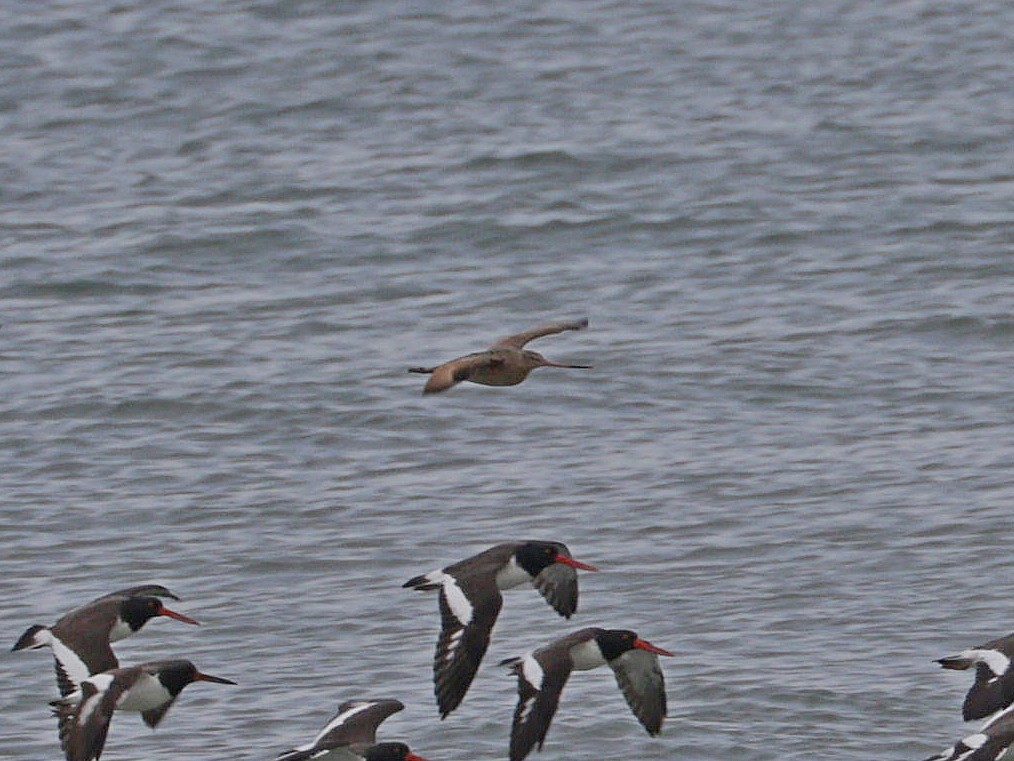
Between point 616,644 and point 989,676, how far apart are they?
53.1 inches

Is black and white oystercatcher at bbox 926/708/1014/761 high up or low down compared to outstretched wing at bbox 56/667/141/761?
down

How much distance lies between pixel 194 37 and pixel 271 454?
1178cm

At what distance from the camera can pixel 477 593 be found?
354 inches

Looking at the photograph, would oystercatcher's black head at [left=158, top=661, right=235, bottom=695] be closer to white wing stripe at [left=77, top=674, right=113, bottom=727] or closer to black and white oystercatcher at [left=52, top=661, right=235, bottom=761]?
black and white oystercatcher at [left=52, top=661, right=235, bottom=761]

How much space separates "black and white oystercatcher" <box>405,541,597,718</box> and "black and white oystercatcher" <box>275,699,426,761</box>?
0.25 meters

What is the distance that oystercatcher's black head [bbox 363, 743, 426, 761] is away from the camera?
8234mm

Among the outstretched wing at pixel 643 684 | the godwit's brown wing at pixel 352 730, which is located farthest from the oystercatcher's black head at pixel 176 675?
the outstretched wing at pixel 643 684

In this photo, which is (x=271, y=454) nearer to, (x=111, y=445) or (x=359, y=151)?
(x=111, y=445)

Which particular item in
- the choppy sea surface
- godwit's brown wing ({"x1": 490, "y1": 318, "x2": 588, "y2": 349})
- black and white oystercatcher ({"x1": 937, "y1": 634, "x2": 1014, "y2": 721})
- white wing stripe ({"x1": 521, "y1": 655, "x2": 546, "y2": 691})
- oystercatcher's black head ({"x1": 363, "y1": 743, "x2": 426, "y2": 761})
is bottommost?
the choppy sea surface

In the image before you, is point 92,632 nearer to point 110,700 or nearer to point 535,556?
point 110,700

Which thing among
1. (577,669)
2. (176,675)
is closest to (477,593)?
(577,669)

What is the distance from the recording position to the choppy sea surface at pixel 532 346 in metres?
10.1

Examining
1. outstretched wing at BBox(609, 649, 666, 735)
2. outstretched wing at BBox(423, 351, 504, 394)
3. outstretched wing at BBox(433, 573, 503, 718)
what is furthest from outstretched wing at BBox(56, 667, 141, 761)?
outstretched wing at BBox(609, 649, 666, 735)

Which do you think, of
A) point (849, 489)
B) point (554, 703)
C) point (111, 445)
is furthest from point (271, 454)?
point (554, 703)
